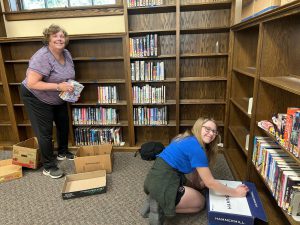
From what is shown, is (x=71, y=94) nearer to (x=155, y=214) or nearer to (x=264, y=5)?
(x=155, y=214)

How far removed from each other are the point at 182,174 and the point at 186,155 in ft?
0.64

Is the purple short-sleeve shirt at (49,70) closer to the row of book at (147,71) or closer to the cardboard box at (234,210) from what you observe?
the row of book at (147,71)

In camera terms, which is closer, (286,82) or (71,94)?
(286,82)

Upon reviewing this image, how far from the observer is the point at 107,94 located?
118 inches

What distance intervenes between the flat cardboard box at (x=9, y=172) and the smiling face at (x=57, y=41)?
52.7 inches

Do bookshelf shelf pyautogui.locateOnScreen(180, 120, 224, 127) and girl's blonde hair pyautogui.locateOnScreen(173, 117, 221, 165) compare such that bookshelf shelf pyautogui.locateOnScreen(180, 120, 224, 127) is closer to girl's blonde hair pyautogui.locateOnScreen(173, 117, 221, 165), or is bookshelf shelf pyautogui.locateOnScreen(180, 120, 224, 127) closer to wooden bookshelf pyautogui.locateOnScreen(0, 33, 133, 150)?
wooden bookshelf pyautogui.locateOnScreen(0, 33, 133, 150)

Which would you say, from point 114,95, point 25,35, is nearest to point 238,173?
point 114,95

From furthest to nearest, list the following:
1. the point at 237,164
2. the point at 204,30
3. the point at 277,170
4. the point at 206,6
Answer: the point at 204,30 → the point at 206,6 → the point at 237,164 → the point at 277,170

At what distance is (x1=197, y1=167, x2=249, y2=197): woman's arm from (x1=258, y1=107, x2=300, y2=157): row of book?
466mm

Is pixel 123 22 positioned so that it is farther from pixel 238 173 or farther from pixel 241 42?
pixel 238 173

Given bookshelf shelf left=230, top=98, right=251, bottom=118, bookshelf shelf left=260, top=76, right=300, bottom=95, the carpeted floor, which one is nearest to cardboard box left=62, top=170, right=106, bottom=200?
the carpeted floor

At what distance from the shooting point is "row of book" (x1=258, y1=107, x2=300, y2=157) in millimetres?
1315

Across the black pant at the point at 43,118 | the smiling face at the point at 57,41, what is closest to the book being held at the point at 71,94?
the black pant at the point at 43,118

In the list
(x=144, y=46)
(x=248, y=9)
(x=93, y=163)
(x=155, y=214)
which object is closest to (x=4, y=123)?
(x=93, y=163)
